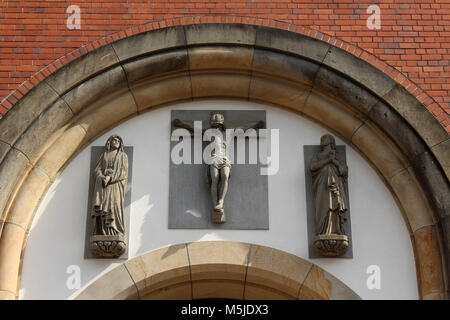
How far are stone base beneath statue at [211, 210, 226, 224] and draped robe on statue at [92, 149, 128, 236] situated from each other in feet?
3.14

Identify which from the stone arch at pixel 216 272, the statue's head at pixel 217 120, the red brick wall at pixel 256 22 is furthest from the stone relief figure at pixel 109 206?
the red brick wall at pixel 256 22

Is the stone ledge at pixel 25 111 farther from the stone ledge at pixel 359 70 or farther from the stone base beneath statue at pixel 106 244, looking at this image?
the stone ledge at pixel 359 70

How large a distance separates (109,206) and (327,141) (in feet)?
8.05

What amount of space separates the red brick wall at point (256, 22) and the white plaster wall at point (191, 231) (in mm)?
1129

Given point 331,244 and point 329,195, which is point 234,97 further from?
point 331,244

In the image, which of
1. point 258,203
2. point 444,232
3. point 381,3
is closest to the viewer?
point 444,232

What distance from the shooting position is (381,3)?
28.8 ft

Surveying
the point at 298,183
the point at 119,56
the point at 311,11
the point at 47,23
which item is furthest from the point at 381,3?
the point at 47,23

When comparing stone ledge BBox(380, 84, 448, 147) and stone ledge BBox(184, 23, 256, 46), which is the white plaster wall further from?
stone ledge BBox(184, 23, 256, 46)

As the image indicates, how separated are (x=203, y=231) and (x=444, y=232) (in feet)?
8.14

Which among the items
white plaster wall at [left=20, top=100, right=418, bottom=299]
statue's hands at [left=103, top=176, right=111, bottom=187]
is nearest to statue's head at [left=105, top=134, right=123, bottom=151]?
white plaster wall at [left=20, top=100, right=418, bottom=299]

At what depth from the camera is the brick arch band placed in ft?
25.9

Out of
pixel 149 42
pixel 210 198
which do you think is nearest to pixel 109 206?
pixel 210 198

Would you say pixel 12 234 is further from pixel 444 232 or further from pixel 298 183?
pixel 444 232
